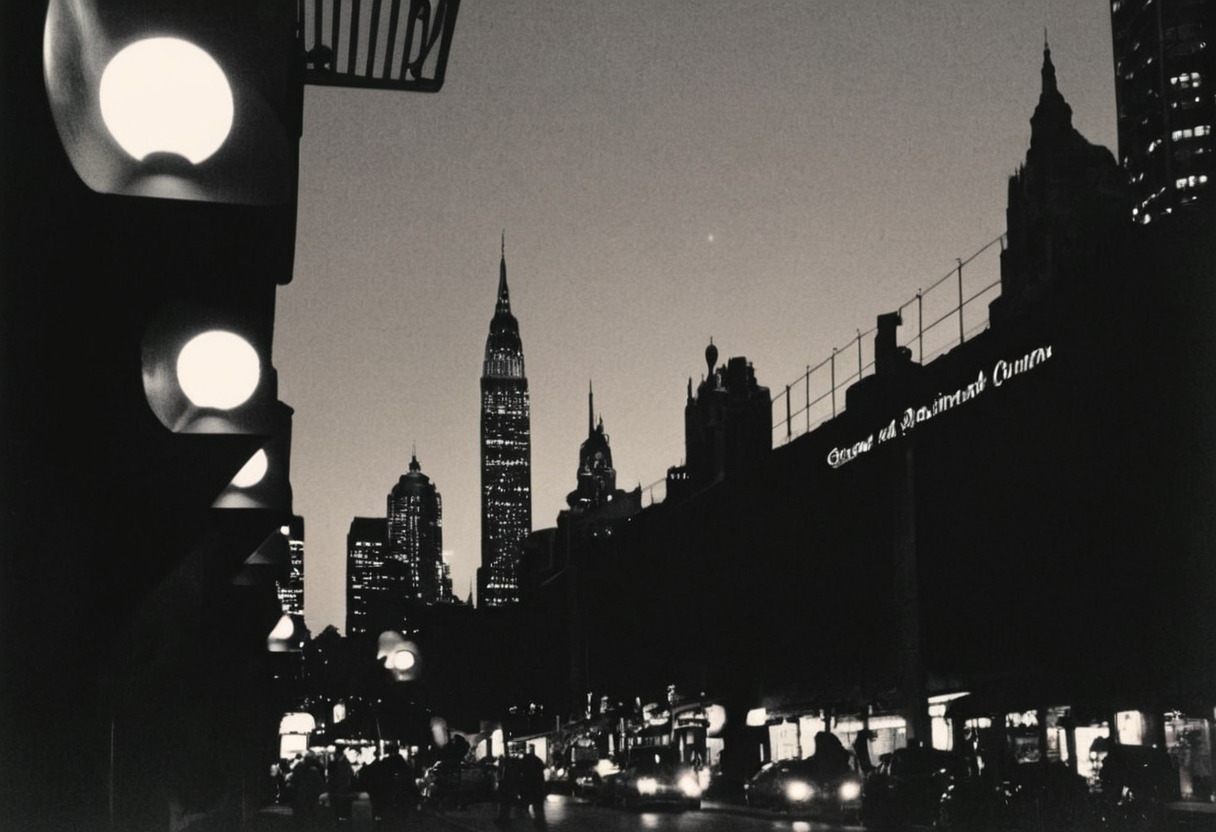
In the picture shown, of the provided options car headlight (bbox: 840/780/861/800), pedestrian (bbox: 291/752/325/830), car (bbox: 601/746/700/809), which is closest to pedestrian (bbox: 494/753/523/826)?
pedestrian (bbox: 291/752/325/830)

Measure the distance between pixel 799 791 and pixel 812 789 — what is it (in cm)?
49

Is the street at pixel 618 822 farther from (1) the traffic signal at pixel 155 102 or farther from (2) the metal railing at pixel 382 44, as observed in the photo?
(1) the traffic signal at pixel 155 102

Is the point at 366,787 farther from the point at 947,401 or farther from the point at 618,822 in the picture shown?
the point at 947,401

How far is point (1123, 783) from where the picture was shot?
24.0m

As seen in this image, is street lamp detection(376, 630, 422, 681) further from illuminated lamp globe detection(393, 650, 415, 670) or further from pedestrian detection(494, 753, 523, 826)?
pedestrian detection(494, 753, 523, 826)

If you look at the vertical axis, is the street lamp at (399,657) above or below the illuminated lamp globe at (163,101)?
below

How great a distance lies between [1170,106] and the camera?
157 meters

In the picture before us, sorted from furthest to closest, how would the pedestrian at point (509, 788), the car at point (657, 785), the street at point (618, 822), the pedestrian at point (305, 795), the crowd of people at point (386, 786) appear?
the car at point (657, 785) < the street at point (618, 822) < the pedestrian at point (509, 788) < the pedestrian at point (305, 795) < the crowd of people at point (386, 786)

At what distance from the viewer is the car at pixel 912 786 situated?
29.1m

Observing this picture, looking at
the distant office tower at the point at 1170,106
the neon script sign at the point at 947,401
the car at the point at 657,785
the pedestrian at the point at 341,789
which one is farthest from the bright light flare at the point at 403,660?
the distant office tower at the point at 1170,106

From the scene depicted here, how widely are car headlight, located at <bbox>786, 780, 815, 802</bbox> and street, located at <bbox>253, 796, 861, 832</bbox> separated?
50 cm

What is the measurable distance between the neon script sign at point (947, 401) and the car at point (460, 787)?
53.8 feet

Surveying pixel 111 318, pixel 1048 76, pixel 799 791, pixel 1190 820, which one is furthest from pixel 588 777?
pixel 1048 76

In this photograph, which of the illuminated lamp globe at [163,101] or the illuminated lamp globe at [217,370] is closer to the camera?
the illuminated lamp globe at [163,101]
